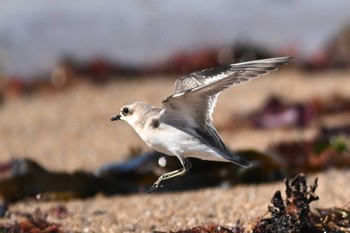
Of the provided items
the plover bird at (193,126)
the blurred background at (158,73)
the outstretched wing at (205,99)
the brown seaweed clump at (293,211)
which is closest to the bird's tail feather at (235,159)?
the plover bird at (193,126)

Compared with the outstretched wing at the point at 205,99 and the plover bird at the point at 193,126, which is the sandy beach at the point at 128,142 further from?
the outstretched wing at the point at 205,99

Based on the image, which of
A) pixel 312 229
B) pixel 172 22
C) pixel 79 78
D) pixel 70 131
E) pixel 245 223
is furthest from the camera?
pixel 172 22

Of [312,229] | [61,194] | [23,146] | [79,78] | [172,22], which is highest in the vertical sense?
[172,22]

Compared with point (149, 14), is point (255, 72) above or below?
below

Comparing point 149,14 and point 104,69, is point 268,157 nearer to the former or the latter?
point 104,69

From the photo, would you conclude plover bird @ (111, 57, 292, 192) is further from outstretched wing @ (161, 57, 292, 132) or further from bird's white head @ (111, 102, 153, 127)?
bird's white head @ (111, 102, 153, 127)

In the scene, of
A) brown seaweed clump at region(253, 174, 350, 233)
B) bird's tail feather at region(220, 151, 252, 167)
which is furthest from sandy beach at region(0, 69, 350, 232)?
brown seaweed clump at region(253, 174, 350, 233)

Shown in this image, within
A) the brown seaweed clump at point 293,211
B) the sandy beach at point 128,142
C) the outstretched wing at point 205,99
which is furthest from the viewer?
the sandy beach at point 128,142

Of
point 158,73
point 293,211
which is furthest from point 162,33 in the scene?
point 293,211

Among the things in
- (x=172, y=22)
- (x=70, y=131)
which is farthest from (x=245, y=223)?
(x=172, y=22)
